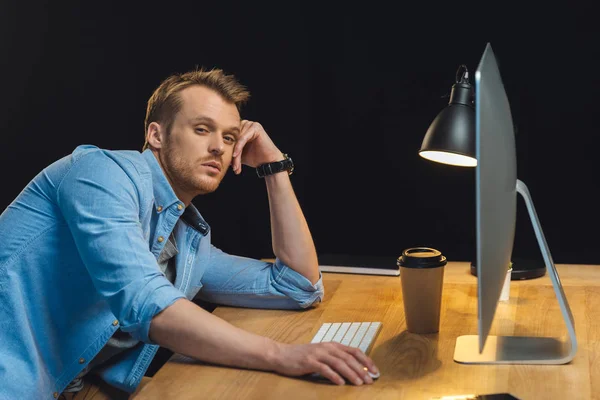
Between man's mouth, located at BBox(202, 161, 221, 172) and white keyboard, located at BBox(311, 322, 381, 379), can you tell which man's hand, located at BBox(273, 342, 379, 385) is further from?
man's mouth, located at BBox(202, 161, 221, 172)

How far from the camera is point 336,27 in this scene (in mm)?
2936

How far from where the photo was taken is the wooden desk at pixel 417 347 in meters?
1.45

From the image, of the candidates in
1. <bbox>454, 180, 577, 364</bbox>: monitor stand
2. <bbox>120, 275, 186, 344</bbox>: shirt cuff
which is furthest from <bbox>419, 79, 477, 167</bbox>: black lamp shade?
<bbox>120, 275, 186, 344</bbox>: shirt cuff

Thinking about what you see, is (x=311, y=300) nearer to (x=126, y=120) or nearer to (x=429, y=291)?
(x=429, y=291)

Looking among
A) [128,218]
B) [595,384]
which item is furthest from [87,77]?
[595,384]

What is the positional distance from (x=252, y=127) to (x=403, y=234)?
3.10 ft

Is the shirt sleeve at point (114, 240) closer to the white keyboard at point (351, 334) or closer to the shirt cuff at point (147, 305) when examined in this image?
the shirt cuff at point (147, 305)

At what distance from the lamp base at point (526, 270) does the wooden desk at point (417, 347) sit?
2 centimetres

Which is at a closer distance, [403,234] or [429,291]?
[429,291]

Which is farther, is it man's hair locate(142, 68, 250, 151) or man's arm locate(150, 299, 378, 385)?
man's hair locate(142, 68, 250, 151)

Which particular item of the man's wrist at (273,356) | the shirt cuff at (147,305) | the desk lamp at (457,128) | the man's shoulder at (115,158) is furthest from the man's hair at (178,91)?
the man's wrist at (273,356)

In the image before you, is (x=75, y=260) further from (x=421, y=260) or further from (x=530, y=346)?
(x=530, y=346)

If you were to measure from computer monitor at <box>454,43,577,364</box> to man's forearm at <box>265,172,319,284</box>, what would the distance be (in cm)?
54

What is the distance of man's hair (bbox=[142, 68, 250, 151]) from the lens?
212 cm
